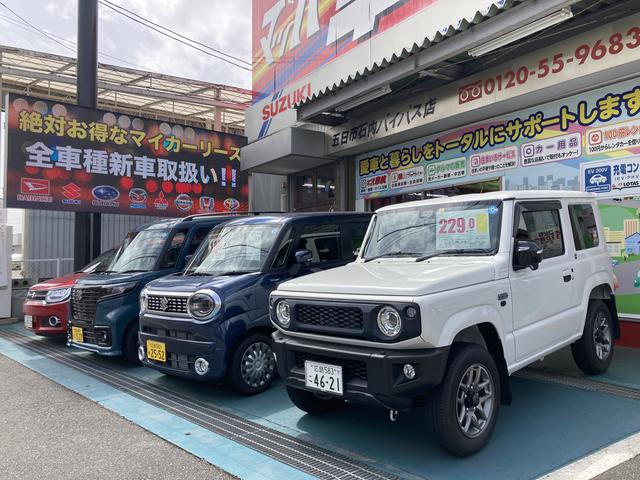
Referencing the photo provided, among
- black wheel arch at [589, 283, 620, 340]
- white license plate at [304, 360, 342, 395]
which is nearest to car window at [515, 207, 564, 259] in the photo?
black wheel arch at [589, 283, 620, 340]

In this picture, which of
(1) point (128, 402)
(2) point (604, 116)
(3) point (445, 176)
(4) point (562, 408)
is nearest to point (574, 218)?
(4) point (562, 408)

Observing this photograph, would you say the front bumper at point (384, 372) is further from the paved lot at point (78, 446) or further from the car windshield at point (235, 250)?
the car windshield at point (235, 250)

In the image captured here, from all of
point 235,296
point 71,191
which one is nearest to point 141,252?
point 235,296

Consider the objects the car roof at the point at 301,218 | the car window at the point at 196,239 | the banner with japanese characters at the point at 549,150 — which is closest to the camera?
the car roof at the point at 301,218

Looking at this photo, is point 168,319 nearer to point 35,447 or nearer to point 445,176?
point 35,447

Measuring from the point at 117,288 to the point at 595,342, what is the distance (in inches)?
219

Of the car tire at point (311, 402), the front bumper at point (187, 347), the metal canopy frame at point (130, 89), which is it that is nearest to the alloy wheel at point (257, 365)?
the front bumper at point (187, 347)

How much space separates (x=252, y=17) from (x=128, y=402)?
1159cm

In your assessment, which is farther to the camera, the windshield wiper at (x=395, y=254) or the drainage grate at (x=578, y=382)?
the drainage grate at (x=578, y=382)

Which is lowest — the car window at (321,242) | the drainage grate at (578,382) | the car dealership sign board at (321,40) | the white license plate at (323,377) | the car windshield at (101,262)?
the drainage grate at (578,382)

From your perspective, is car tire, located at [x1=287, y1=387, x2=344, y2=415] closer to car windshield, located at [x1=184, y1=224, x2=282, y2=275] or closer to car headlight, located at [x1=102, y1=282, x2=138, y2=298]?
car windshield, located at [x1=184, y1=224, x2=282, y2=275]

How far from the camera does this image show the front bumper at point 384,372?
326cm

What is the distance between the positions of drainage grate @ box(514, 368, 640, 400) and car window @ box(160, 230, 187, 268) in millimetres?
4634

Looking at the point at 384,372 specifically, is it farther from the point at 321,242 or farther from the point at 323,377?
the point at 321,242
